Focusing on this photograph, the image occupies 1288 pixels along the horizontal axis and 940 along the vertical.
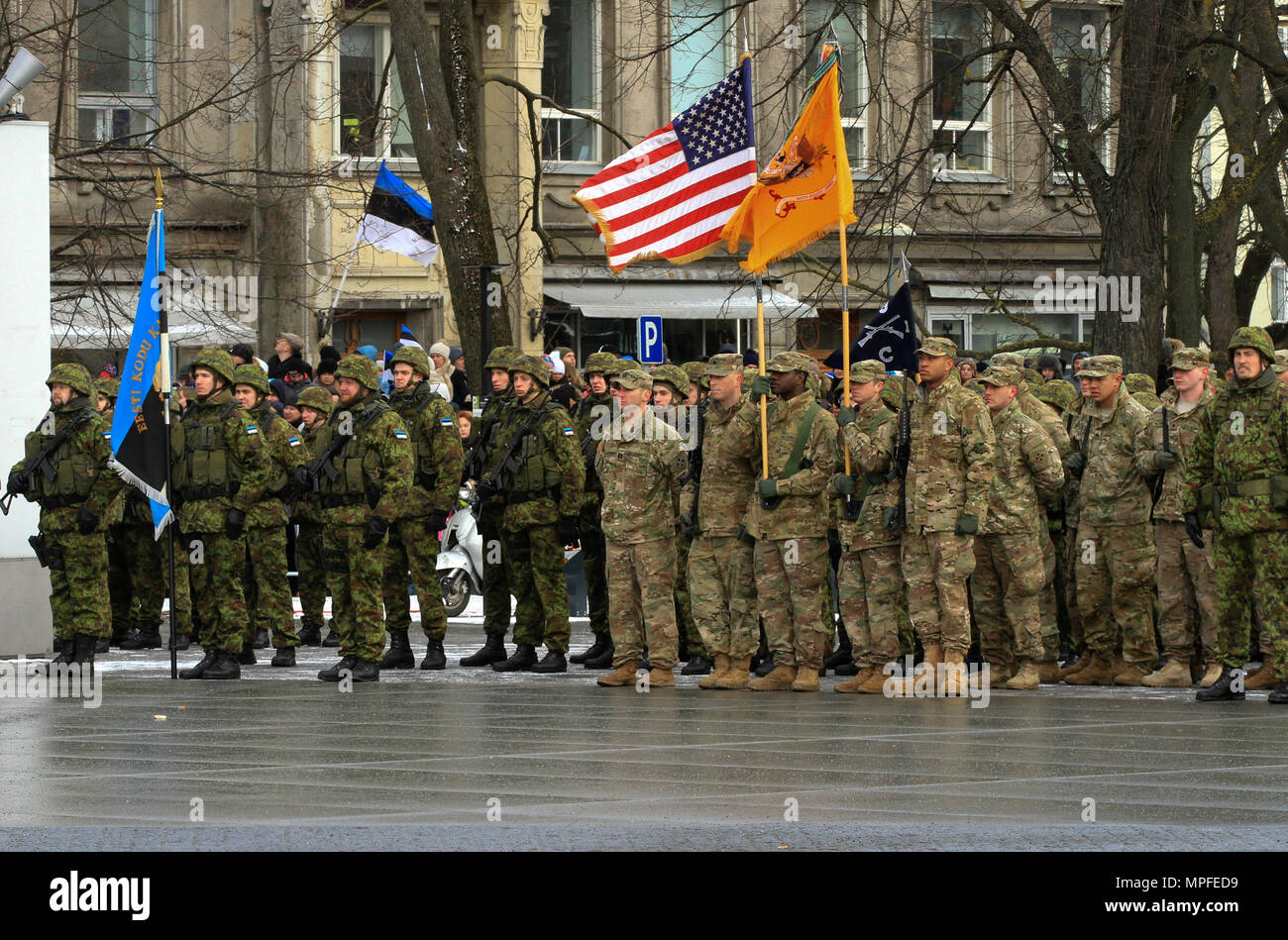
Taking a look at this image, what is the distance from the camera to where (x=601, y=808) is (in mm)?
8547

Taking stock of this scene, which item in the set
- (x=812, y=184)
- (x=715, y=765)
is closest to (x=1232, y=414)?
(x=812, y=184)

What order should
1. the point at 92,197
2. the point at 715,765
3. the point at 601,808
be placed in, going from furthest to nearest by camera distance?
1. the point at 92,197
2. the point at 715,765
3. the point at 601,808

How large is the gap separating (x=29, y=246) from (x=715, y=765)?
372 inches

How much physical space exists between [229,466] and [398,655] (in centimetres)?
203

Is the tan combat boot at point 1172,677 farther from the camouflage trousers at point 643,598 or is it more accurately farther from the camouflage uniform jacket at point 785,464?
the camouflage trousers at point 643,598

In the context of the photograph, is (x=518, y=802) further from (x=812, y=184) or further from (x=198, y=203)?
(x=198, y=203)

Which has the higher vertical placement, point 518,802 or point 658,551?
point 658,551

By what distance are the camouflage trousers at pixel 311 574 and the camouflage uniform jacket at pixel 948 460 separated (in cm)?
562

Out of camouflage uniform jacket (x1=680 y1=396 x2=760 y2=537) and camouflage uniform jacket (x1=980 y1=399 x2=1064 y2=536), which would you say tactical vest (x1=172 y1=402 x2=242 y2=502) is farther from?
camouflage uniform jacket (x1=980 y1=399 x2=1064 y2=536)

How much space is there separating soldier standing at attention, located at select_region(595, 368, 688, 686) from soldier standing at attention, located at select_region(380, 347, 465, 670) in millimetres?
1498

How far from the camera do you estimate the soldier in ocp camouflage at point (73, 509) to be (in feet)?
49.6

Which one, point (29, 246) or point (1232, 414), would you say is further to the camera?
point (29, 246)
